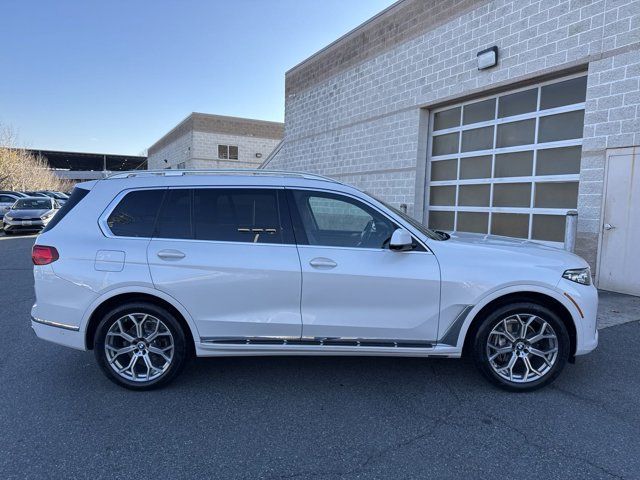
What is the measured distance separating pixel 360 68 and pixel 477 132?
4913 mm

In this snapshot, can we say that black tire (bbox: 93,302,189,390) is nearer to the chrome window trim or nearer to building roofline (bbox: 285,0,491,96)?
the chrome window trim

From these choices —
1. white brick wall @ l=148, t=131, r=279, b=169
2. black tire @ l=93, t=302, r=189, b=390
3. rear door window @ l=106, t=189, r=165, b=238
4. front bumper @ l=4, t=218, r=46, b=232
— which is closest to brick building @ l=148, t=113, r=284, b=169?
white brick wall @ l=148, t=131, r=279, b=169

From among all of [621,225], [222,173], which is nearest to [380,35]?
[621,225]

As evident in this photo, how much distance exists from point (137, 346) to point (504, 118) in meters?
8.09

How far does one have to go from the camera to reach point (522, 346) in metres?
3.74

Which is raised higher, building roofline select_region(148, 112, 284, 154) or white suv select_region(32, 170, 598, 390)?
building roofline select_region(148, 112, 284, 154)

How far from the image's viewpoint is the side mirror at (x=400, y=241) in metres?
3.59

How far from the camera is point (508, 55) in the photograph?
27.9 ft

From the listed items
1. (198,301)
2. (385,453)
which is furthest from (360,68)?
(385,453)

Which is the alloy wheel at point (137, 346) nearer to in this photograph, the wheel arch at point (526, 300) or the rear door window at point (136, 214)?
the rear door window at point (136, 214)

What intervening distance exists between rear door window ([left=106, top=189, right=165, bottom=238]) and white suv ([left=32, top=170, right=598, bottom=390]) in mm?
13

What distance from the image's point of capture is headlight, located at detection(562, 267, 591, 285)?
371 centimetres

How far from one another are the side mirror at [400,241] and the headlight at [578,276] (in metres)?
1.35

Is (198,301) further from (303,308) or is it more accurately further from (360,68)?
(360,68)
